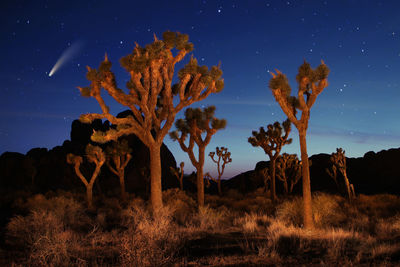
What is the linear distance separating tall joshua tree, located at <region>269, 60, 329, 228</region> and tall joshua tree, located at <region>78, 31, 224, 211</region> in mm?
2826

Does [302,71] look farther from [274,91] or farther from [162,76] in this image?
[162,76]

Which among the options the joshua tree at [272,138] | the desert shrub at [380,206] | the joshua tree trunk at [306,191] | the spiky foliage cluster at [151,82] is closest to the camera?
the joshua tree trunk at [306,191]

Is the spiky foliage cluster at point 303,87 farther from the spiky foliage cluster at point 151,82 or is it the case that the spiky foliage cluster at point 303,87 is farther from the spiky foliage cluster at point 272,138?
the spiky foliage cluster at point 272,138

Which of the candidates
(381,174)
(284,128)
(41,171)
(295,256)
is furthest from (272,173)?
(41,171)

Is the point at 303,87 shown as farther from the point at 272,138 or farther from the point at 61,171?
the point at 61,171

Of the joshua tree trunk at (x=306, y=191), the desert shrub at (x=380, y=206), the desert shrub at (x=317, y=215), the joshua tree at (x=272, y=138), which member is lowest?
the desert shrub at (x=380, y=206)

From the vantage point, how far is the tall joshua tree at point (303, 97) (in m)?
8.95

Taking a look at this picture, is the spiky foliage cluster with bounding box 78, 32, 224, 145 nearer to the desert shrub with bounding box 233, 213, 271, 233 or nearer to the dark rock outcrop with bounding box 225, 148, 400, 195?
the desert shrub with bounding box 233, 213, 271, 233

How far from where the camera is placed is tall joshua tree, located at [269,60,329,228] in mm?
8945

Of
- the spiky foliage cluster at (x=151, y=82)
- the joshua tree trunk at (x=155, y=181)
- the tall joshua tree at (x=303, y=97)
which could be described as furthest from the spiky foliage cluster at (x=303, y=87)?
the joshua tree trunk at (x=155, y=181)

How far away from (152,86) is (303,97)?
17.7 feet

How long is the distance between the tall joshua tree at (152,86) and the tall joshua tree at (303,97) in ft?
9.27

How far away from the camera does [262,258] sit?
17.0ft

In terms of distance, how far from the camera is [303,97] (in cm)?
915
